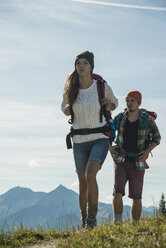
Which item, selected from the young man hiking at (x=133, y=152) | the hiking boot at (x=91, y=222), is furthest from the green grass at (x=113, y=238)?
the young man hiking at (x=133, y=152)

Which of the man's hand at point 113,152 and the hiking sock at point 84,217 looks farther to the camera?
the man's hand at point 113,152

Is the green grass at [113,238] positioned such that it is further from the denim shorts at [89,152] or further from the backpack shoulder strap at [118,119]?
the backpack shoulder strap at [118,119]

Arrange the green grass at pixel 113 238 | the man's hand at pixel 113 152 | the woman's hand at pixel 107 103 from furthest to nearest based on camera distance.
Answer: the man's hand at pixel 113 152
the woman's hand at pixel 107 103
the green grass at pixel 113 238

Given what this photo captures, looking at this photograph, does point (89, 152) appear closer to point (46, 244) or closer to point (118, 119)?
point (118, 119)

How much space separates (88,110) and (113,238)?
229 centimetres

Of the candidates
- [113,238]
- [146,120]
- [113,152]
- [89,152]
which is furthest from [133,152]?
[113,238]

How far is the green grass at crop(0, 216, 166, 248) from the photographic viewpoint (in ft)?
16.0

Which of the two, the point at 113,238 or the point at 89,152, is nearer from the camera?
the point at 113,238

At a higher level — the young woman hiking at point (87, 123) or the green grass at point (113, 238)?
the young woman hiking at point (87, 123)

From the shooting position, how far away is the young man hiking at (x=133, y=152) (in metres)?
6.96

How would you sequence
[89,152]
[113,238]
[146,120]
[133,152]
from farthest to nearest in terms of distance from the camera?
[146,120] → [133,152] → [89,152] → [113,238]

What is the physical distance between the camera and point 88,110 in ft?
21.3

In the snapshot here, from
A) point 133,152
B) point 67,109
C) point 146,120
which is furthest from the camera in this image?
point 146,120

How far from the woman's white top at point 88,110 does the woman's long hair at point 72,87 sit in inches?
3.3
